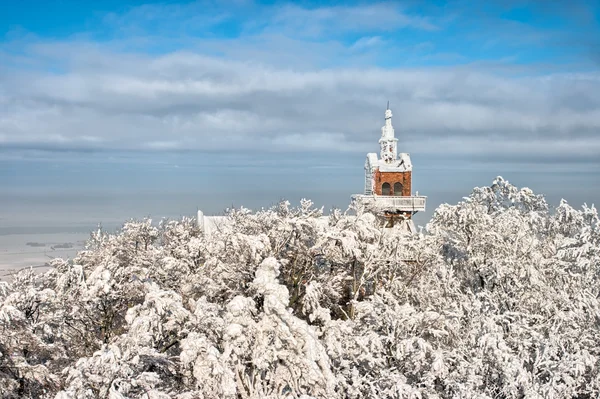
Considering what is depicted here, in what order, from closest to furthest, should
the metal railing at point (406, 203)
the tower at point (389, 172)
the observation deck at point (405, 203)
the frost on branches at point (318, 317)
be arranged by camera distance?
the frost on branches at point (318, 317) → the observation deck at point (405, 203) → the metal railing at point (406, 203) → the tower at point (389, 172)

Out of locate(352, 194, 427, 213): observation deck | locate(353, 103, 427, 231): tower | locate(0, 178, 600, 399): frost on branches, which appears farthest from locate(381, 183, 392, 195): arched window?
locate(0, 178, 600, 399): frost on branches

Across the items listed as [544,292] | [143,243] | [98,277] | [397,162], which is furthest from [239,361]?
[397,162]

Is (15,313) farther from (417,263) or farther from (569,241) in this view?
(569,241)

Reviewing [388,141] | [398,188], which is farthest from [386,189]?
[388,141]

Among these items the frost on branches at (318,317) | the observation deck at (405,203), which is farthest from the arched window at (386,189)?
the frost on branches at (318,317)

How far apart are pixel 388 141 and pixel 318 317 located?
24.8 metres

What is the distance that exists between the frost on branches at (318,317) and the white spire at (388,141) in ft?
50.5

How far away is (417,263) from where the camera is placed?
20.3m

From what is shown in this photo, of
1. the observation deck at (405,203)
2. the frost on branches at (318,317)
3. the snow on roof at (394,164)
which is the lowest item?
the frost on branches at (318,317)

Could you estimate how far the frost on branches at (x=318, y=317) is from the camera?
37.0 ft

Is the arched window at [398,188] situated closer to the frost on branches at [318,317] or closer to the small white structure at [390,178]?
the small white structure at [390,178]

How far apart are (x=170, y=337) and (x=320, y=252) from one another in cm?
579

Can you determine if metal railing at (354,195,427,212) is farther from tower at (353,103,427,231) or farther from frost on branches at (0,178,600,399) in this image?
frost on branches at (0,178,600,399)

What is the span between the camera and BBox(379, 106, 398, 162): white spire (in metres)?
38.2
